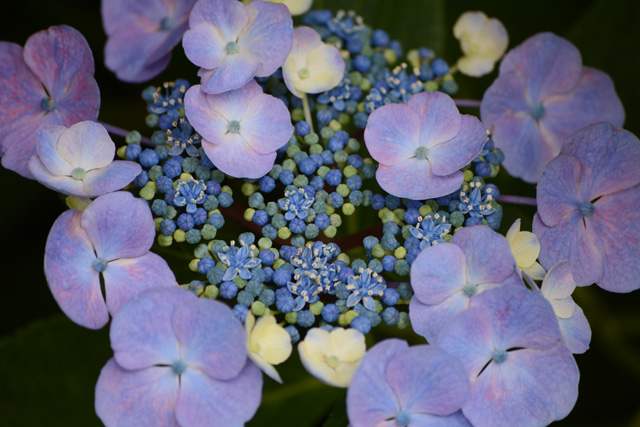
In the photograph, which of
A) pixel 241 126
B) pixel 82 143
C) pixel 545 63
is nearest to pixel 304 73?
pixel 241 126

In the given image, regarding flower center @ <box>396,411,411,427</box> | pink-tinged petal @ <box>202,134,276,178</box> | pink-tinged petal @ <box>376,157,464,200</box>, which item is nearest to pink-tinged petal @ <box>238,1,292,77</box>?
pink-tinged petal @ <box>202,134,276,178</box>

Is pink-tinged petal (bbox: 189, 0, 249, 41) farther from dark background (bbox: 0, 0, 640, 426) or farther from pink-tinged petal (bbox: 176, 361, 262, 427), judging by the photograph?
pink-tinged petal (bbox: 176, 361, 262, 427)

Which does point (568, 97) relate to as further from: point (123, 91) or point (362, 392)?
point (123, 91)

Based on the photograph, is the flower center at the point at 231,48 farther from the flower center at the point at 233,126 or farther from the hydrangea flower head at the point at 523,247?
the hydrangea flower head at the point at 523,247

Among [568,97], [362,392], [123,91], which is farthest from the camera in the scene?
[123,91]

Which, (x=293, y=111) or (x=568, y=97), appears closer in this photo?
(x=293, y=111)

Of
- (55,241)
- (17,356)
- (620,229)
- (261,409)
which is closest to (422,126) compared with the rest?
(620,229)
